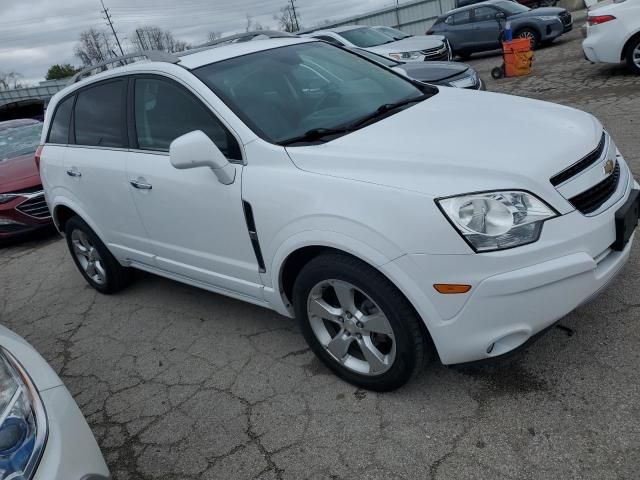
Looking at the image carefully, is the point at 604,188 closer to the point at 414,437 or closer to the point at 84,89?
the point at 414,437

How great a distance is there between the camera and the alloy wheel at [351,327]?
2.52m

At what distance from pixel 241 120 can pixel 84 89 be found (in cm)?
196

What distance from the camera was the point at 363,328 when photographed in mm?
2568

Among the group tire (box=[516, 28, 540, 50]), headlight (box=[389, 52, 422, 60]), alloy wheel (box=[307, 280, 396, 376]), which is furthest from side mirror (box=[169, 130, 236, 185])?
tire (box=[516, 28, 540, 50])

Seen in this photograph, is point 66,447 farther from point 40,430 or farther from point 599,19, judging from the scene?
point 599,19

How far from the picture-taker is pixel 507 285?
2090 millimetres

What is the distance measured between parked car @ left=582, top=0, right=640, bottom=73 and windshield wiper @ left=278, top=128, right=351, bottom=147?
6.94 metres

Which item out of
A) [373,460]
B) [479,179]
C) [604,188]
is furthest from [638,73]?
[373,460]

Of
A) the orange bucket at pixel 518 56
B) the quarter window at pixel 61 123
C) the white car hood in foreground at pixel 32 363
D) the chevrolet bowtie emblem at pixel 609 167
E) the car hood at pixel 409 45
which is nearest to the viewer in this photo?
the white car hood in foreground at pixel 32 363

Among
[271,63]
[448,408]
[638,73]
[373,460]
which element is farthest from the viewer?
[638,73]

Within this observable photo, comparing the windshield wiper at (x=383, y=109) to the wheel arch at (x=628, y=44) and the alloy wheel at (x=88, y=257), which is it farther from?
the wheel arch at (x=628, y=44)

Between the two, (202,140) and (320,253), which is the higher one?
(202,140)

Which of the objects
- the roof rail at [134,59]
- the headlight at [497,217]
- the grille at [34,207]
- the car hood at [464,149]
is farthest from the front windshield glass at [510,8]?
the headlight at [497,217]

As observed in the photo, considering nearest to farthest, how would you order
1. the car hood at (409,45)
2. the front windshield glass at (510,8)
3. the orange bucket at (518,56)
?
the orange bucket at (518,56) → the car hood at (409,45) → the front windshield glass at (510,8)
